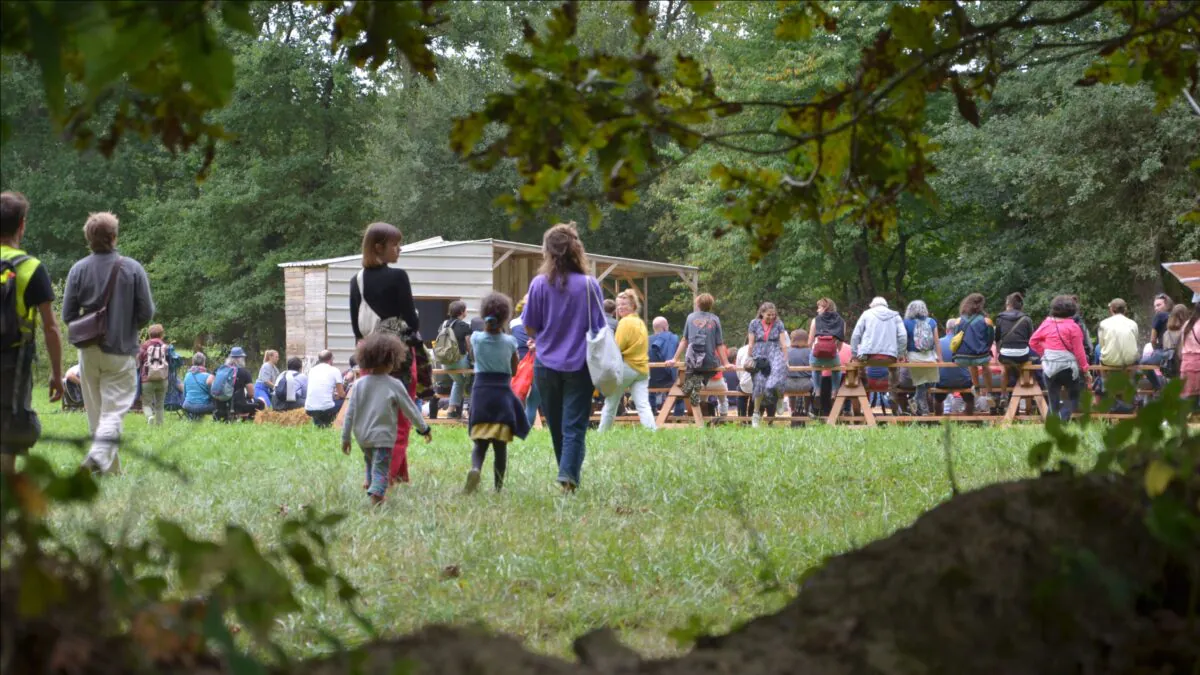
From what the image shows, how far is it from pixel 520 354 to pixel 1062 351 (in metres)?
6.15

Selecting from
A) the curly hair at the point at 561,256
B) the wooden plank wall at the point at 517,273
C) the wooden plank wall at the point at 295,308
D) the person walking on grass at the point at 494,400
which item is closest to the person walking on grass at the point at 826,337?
the curly hair at the point at 561,256

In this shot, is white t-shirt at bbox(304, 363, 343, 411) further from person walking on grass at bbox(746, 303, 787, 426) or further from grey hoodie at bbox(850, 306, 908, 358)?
grey hoodie at bbox(850, 306, 908, 358)

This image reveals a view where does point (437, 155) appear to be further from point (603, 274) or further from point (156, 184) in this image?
point (603, 274)

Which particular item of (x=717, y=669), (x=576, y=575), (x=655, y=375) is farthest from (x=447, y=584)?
(x=655, y=375)

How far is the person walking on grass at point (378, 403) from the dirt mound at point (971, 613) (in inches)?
228

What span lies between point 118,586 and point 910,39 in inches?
91.1

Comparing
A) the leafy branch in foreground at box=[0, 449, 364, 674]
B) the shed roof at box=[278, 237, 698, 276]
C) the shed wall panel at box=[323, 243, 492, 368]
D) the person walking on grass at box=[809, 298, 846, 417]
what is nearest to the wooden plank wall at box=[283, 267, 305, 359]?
the shed roof at box=[278, 237, 698, 276]

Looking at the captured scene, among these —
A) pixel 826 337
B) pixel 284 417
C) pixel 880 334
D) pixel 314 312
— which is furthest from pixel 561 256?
pixel 314 312

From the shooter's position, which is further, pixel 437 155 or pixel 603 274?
pixel 437 155

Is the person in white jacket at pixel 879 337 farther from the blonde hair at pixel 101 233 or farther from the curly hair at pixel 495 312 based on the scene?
the blonde hair at pixel 101 233

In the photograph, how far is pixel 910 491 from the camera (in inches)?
315

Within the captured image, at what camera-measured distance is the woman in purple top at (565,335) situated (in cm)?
837

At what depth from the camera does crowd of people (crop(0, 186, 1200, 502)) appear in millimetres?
7863

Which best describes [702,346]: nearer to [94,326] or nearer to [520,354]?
[520,354]
